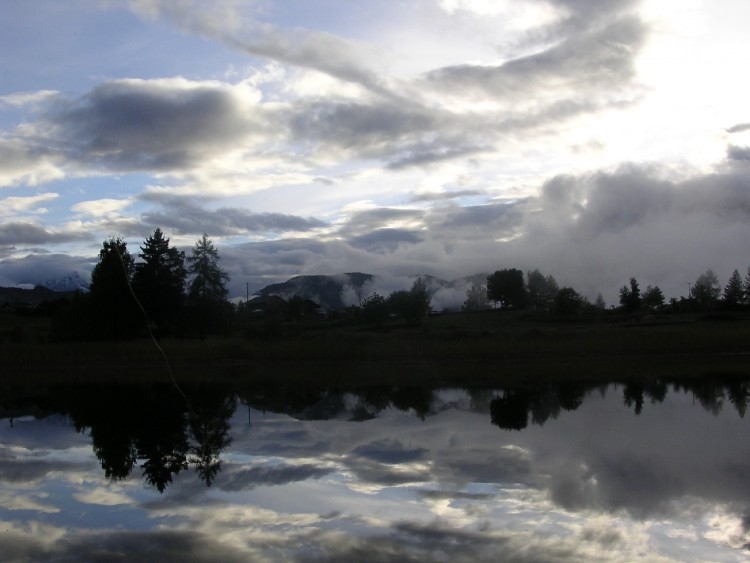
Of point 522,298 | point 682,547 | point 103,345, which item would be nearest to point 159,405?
point 682,547

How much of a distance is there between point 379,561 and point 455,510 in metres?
2.68

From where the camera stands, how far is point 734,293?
11700 centimetres

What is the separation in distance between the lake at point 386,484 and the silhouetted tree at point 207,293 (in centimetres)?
4946

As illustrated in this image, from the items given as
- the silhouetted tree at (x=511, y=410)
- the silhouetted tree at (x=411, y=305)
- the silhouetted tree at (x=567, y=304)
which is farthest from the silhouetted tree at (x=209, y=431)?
the silhouetted tree at (x=567, y=304)

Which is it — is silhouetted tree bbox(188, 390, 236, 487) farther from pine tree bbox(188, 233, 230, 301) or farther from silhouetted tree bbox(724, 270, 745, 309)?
silhouetted tree bbox(724, 270, 745, 309)

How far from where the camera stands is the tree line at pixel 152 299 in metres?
67.4

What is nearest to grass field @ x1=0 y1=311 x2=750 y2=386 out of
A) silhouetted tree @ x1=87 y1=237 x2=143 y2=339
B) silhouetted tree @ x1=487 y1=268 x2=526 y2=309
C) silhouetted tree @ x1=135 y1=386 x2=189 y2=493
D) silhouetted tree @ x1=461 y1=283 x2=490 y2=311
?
silhouetted tree @ x1=87 y1=237 x2=143 y2=339

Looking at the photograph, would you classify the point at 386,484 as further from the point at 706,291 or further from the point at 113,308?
the point at 706,291

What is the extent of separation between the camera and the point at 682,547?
907 cm

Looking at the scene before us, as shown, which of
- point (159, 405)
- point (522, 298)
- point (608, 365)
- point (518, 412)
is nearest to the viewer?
point (518, 412)

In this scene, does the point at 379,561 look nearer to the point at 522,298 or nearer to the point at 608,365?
the point at 608,365

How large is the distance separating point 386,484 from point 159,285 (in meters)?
63.1

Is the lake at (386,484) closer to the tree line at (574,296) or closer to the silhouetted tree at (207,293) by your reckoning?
the silhouetted tree at (207,293)

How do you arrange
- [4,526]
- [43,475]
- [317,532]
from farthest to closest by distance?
1. [43,475]
2. [4,526]
3. [317,532]
